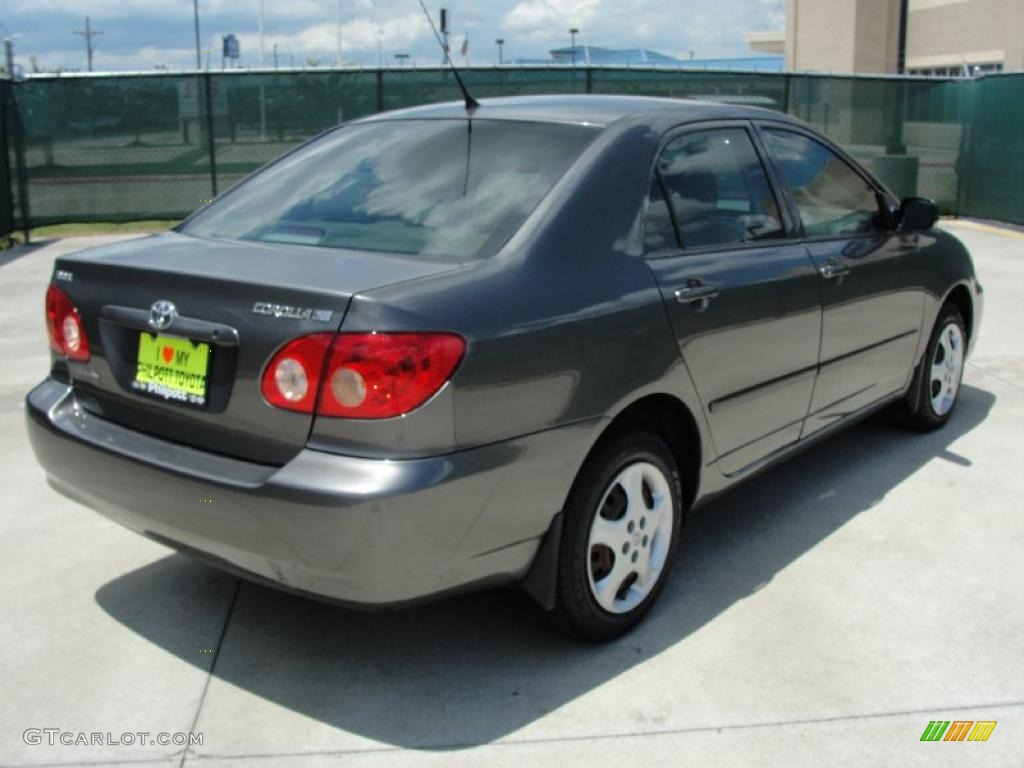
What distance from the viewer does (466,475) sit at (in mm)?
2781

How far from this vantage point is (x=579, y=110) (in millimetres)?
3754

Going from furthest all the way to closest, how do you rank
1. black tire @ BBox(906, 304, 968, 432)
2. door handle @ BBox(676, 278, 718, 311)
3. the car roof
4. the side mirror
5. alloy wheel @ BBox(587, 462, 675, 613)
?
black tire @ BBox(906, 304, 968, 432)
the side mirror
the car roof
door handle @ BBox(676, 278, 718, 311)
alloy wheel @ BBox(587, 462, 675, 613)

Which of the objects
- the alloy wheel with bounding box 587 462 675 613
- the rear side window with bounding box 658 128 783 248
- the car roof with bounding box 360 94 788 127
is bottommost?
the alloy wheel with bounding box 587 462 675 613

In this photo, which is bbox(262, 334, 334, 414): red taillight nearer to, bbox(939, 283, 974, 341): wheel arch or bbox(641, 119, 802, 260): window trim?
bbox(641, 119, 802, 260): window trim

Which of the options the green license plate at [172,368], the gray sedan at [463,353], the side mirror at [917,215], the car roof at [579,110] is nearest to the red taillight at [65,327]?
the gray sedan at [463,353]

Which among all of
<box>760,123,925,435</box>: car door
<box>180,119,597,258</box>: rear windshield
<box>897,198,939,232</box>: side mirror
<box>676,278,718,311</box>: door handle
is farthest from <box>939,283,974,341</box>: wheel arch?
<box>180,119,597,258</box>: rear windshield

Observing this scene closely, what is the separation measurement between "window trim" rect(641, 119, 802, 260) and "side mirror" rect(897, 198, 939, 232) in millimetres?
926

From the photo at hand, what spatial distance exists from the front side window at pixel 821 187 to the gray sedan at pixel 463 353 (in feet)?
0.09

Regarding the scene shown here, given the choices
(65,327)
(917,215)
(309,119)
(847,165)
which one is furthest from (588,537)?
(309,119)

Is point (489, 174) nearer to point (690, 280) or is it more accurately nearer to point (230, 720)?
point (690, 280)

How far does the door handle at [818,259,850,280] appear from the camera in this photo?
4277mm

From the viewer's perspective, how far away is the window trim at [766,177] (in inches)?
141

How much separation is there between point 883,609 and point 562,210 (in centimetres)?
171

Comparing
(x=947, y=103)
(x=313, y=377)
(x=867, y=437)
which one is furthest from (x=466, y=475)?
(x=947, y=103)
